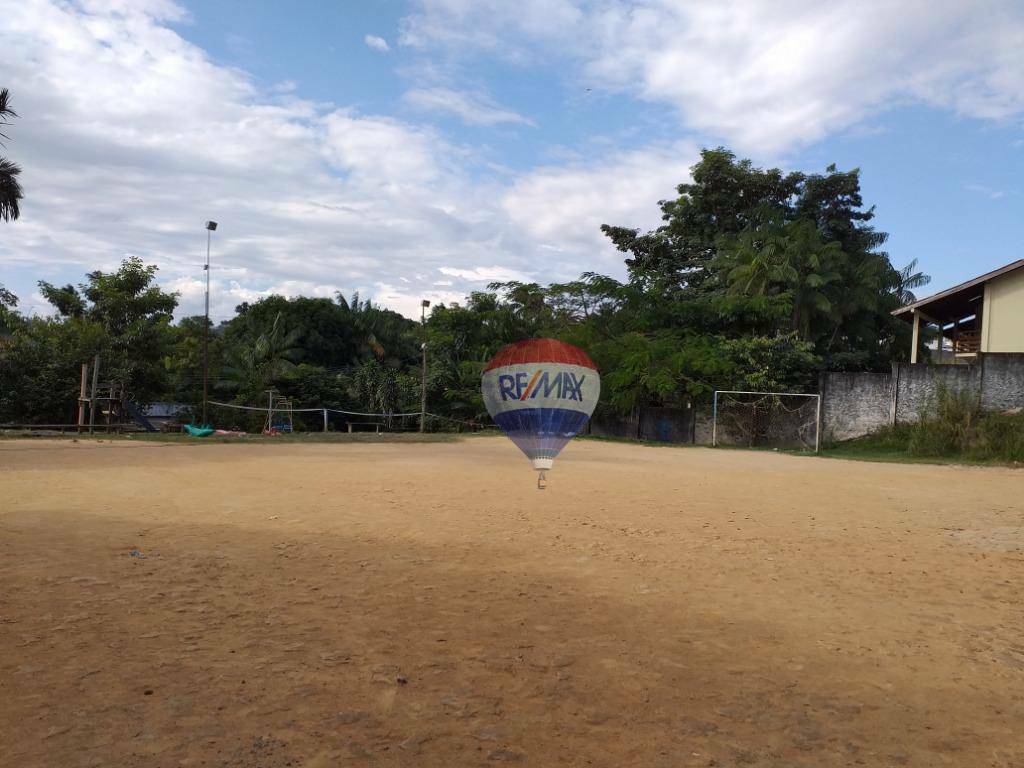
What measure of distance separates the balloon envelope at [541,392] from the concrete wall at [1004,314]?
23.3m

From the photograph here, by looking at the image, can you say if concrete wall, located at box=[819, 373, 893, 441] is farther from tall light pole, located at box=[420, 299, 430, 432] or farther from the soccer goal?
tall light pole, located at box=[420, 299, 430, 432]

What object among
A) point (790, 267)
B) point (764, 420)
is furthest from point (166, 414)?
point (790, 267)

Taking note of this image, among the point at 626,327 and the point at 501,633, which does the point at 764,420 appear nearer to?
the point at 626,327

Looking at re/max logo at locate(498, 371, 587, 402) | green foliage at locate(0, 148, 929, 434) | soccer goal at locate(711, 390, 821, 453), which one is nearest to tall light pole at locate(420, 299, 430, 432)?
green foliage at locate(0, 148, 929, 434)

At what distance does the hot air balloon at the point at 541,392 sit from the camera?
6.96 m

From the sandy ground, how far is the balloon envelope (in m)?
1.19

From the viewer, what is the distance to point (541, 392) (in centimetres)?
699

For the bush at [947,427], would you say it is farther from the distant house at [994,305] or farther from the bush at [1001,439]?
the distant house at [994,305]

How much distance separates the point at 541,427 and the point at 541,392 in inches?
16.2

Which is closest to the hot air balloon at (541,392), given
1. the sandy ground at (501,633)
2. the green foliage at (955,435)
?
the sandy ground at (501,633)

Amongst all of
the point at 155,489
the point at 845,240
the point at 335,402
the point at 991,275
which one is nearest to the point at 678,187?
the point at 845,240

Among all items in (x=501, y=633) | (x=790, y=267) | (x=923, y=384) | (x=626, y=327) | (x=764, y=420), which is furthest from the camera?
(x=626, y=327)

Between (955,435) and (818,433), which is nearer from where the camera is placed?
(955,435)

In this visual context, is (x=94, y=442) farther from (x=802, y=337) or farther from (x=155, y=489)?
(x=802, y=337)
